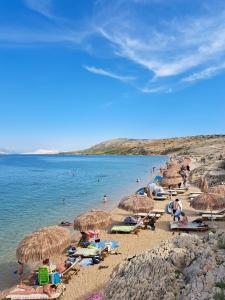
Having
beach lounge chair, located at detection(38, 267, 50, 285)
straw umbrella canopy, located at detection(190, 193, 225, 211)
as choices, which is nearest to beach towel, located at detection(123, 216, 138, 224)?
straw umbrella canopy, located at detection(190, 193, 225, 211)

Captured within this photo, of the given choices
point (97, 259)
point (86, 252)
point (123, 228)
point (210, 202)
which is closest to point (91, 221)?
point (86, 252)

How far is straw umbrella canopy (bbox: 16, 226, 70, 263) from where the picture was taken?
1440 cm

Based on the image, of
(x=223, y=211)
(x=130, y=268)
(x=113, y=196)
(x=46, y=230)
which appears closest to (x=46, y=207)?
(x=113, y=196)

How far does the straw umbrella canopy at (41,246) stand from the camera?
47.2ft

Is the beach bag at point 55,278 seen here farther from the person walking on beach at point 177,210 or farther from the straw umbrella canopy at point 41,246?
the person walking on beach at point 177,210

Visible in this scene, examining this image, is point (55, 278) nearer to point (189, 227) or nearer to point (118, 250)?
point (118, 250)

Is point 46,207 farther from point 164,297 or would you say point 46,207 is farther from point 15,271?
point 164,297

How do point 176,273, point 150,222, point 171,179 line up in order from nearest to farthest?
point 176,273 < point 150,222 < point 171,179

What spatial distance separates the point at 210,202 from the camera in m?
21.3

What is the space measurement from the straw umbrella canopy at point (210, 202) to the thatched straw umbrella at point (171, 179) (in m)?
16.1

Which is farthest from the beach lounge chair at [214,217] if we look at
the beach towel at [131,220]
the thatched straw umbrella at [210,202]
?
the beach towel at [131,220]

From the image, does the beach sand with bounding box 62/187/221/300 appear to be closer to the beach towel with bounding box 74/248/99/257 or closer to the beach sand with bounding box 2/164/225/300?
the beach sand with bounding box 2/164/225/300

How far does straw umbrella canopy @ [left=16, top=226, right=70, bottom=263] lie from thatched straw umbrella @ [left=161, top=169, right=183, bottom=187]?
78.3ft

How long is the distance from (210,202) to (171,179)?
676 inches
